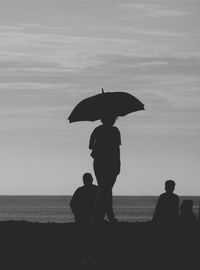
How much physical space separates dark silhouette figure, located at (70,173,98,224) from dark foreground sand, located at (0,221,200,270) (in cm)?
26

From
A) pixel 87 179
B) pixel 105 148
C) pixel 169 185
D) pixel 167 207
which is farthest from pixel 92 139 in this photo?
pixel 167 207

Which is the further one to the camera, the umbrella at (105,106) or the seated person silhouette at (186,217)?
the umbrella at (105,106)

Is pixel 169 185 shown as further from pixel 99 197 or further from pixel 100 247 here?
pixel 100 247

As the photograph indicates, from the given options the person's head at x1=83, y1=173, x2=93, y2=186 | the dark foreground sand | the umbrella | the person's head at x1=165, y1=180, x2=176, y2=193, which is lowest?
the dark foreground sand

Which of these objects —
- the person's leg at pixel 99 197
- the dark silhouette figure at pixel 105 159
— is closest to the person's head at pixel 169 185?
the dark silhouette figure at pixel 105 159

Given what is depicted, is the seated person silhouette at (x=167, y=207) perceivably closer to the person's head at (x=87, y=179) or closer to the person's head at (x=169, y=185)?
the person's head at (x=169, y=185)

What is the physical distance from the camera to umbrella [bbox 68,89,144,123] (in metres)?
19.3

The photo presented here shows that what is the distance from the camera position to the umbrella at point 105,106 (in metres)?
19.3

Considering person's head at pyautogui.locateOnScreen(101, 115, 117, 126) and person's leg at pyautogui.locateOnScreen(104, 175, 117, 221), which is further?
person's head at pyautogui.locateOnScreen(101, 115, 117, 126)

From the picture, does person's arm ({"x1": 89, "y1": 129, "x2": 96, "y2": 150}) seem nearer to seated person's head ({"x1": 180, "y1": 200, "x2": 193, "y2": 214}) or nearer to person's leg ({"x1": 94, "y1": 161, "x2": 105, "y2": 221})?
person's leg ({"x1": 94, "y1": 161, "x2": 105, "y2": 221})

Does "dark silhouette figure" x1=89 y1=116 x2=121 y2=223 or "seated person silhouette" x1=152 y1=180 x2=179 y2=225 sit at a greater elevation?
"dark silhouette figure" x1=89 y1=116 x2=121 y2=223

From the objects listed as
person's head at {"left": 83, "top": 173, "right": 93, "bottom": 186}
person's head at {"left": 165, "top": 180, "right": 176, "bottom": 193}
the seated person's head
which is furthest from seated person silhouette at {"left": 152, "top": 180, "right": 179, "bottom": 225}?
person's head at {"left": 83, "top": 173, "right": 93, "bottom": 186}

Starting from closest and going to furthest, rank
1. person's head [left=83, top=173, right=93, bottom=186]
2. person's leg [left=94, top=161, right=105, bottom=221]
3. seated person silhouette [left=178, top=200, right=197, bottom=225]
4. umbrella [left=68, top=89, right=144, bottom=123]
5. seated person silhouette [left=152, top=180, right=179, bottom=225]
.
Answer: person's leg [left=94, top=161, right=105, bottom=221] < seated person silhouette [left=178, top=200, right=197, bottom=225] < umbrella [left=68, top=89, right=144, bottom=123] < seated person silhouette [left=152, top=180, right=179, bottom=225] < person's head [left=83, top=173, right=93, bottom=186]

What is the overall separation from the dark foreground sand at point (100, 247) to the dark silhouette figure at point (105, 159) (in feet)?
1.72
